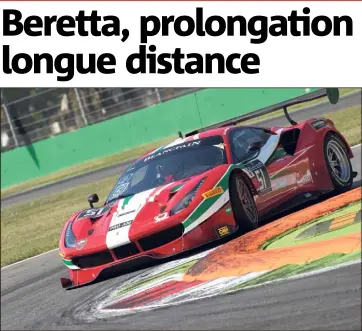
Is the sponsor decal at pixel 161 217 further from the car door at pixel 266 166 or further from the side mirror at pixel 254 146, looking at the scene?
the side mirror at pixel 254 146

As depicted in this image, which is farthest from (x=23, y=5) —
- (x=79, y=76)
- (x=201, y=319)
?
(x=201, y=319)

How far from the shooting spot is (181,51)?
725cm

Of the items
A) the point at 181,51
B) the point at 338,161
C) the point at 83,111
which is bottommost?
the point at 338,161

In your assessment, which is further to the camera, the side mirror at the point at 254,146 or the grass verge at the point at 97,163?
the grass verge at the point at 97,163

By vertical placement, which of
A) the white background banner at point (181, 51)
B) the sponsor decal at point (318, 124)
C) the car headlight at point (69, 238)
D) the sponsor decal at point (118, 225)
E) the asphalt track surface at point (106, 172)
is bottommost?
the asphalt track surface at point (106, 172)

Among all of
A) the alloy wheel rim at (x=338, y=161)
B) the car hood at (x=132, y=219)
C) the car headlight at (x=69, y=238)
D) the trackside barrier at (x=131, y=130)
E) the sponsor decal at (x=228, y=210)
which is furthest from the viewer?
the trackside barrier at (x=131, y=130)

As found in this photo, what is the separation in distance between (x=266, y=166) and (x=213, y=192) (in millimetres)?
1165

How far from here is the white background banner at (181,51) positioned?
6309 mm

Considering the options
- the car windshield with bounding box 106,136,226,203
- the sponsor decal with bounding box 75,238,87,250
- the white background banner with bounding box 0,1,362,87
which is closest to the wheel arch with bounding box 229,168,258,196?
the car windshield with bounding box 106,136,226,203

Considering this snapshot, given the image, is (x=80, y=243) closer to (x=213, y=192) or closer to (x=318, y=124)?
(x=213, y=192)

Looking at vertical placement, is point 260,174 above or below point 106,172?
above

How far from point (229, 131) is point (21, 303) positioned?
2.59 metres

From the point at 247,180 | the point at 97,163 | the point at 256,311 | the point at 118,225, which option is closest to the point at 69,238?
the point at 118,225

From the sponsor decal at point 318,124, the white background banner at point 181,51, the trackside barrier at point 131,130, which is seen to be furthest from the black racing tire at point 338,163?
the trackside barrier at point 131,130
